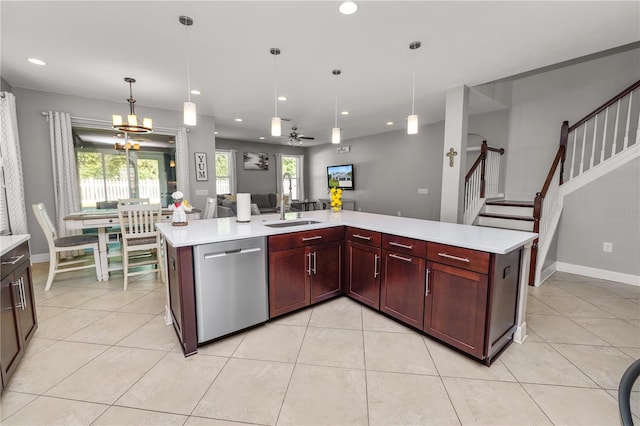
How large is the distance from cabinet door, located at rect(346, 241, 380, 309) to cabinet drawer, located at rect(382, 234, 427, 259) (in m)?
0.14

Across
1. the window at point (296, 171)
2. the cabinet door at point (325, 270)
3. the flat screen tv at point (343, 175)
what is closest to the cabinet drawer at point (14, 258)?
Result: the cabinet door at point (325, 270)

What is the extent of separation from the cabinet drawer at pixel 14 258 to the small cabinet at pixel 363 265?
8.12 ft

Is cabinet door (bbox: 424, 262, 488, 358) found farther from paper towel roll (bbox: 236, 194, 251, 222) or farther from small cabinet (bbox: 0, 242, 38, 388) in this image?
small cabinet (bbox: 0, 242, 38, 388)

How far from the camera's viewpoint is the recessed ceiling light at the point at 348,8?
6.66ft

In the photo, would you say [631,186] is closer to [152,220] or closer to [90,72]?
[152,220]

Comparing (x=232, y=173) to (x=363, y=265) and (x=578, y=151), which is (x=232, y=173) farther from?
(x=578, y=151)

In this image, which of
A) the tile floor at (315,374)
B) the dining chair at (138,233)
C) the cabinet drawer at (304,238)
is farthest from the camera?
the dining chair at (138,233)

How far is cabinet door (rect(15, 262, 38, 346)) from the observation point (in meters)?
1.85

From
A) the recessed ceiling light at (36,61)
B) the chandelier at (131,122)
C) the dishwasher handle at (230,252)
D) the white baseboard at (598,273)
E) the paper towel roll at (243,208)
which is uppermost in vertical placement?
the recessed ceiling light at (36,61)

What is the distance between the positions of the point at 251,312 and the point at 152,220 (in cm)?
203

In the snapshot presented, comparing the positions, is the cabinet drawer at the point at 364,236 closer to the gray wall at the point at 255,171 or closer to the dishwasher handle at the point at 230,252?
the dishwasher handle at the point at 230,252

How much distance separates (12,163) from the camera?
3.63 m

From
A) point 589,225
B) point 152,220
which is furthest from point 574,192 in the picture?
point 152,220

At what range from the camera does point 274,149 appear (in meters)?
9.09
